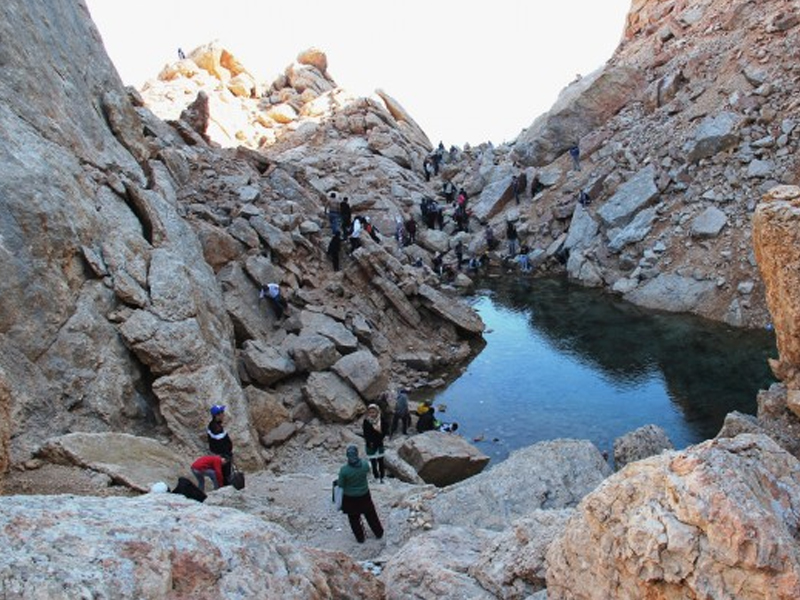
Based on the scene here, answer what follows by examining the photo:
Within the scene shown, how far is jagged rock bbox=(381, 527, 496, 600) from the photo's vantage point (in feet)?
25.3

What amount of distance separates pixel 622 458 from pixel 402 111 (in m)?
42.6

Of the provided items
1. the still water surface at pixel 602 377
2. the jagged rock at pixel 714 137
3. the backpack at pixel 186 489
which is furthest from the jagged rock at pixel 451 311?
the backpack at pixel 186 489

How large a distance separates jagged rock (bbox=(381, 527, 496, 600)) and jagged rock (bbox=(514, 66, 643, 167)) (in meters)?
36.3

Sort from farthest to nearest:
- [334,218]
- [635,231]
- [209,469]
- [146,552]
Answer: [635,231], [334,218], [209,469], [146,552]

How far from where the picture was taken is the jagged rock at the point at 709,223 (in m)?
29.8

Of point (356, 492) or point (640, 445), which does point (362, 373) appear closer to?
point (640, 445)

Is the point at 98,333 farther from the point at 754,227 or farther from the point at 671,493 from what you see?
the point at 754,227

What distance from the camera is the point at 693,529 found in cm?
539

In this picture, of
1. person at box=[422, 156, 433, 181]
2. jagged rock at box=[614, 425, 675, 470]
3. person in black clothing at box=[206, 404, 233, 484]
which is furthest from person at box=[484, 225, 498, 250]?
person in black clothing at box=[206, 404, 233, 484]

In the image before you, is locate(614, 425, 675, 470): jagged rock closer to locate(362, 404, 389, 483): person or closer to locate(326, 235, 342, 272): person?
locate(362, 404, 389, 483): person

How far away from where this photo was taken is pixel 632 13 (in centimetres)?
5041

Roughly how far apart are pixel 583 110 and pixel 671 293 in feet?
55.3

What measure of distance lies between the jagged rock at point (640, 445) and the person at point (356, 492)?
7263 mm

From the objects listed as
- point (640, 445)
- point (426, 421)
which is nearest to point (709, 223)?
point (640, 445)
